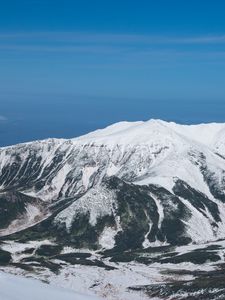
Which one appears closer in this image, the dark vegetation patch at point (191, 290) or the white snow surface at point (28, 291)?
the white snow surface at point (28, 291)

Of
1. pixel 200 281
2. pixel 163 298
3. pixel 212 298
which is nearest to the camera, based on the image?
pixel 212 298

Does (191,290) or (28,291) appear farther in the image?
(191,290)

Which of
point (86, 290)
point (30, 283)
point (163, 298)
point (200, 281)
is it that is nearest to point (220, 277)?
point (200, 281)

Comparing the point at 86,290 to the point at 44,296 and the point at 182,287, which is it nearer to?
the point at 182,287

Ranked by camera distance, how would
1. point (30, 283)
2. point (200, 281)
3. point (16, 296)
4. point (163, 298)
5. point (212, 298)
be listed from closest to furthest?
1. point (16, 296)
2. point (30, 283)
3. point (212, 298)
4. point (163, 298)
5. point (200, 281)

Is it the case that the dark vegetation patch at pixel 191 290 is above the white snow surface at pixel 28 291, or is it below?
below

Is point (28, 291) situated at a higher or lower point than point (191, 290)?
higher

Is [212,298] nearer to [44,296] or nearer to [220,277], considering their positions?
[220,277]

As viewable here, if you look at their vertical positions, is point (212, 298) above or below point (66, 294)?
below

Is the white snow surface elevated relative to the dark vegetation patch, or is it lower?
elevated

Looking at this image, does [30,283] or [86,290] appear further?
[86,290]

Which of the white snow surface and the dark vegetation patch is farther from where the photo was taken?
the dark vegetation patch
